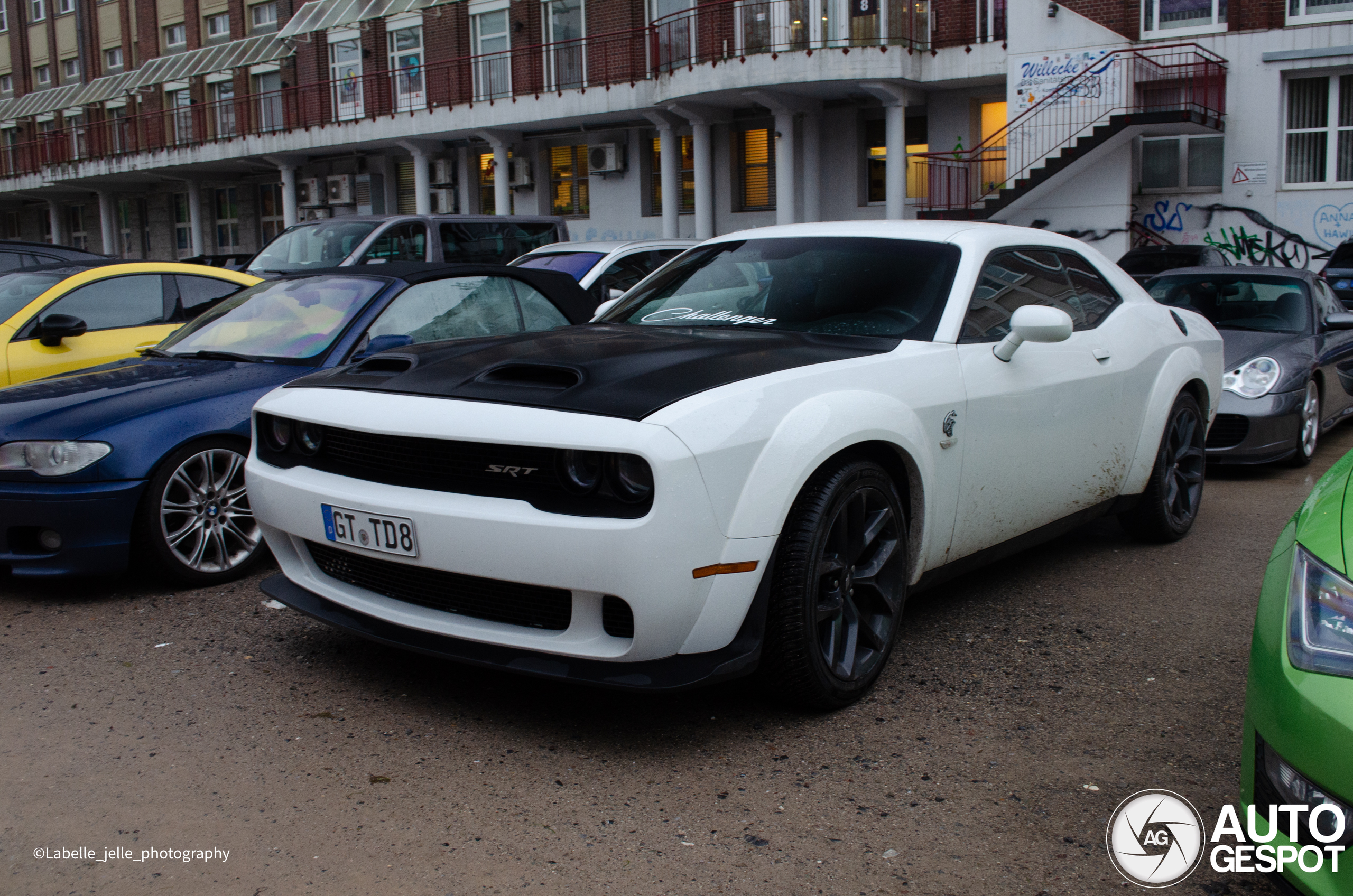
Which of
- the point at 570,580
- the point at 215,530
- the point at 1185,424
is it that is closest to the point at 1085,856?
the point at 570,580

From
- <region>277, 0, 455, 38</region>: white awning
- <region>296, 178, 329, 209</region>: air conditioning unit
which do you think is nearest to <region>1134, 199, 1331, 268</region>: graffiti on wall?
<region>277, 0, 455, 38</region>: white awning

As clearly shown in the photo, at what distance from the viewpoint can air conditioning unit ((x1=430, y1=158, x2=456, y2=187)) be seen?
1186 inches

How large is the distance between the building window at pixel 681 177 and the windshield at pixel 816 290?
20.8 m

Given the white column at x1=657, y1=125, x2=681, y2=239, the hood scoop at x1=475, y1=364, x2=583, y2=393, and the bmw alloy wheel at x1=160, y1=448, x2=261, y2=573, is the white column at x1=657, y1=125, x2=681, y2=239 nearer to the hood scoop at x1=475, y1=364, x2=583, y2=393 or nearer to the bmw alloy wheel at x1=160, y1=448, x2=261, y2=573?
the bmw alloy wheel at x1=160, y1=448, x2=261, y2=573

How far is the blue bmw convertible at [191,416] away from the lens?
4.53 m

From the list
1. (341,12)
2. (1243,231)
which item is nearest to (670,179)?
(1243,231)

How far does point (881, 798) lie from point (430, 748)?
127cm

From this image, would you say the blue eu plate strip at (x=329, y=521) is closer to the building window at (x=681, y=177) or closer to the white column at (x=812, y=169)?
the white column at (x=812, y=169)

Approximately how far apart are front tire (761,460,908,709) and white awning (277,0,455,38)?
28.7 meters

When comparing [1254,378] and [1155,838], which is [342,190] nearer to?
[1254,378]

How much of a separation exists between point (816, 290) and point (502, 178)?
961 inches

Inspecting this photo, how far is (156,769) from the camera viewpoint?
123 inches

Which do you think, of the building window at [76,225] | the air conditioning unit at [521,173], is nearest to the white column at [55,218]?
the building window at [76,225]

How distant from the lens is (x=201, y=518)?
491 cm
